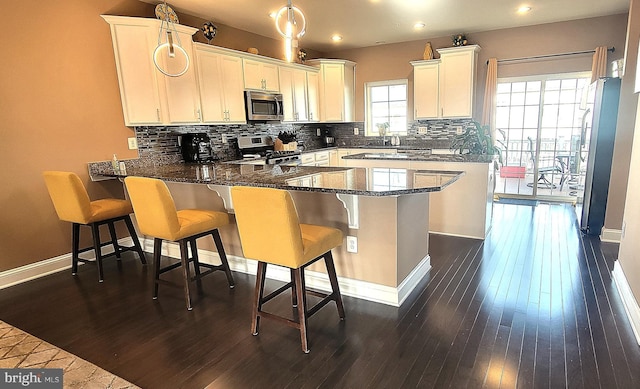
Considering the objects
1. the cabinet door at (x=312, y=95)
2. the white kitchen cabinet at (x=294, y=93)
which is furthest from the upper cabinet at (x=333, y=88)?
the white kitchen cabinet at (x=294, y=93)

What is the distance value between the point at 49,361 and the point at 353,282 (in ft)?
6.35

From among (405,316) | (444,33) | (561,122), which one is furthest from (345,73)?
(405,316)

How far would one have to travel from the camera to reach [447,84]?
18.3ft

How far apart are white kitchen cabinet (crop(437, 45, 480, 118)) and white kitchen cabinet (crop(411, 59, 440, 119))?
0.30 feet

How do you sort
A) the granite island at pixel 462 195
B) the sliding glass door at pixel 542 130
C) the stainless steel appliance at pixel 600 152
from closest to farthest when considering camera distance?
the stainless steel appliance at pixel 600 152 < the granite island at pixel 462 195 < the sliding glass door at pixel 542 130

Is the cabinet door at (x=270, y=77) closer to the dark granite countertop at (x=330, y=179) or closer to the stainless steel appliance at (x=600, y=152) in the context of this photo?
the dark granite countertop at (x=330, y=179)

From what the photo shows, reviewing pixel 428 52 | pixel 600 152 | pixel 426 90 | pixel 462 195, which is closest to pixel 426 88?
pixel 426 90

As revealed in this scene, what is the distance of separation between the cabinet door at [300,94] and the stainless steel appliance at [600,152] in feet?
12.6

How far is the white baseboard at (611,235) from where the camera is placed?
3754 millimetres

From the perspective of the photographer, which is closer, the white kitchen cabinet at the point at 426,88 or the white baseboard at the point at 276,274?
the white baseboard at the point at 276,274

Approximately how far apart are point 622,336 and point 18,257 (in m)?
4.55

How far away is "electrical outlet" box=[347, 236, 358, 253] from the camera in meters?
2.65
